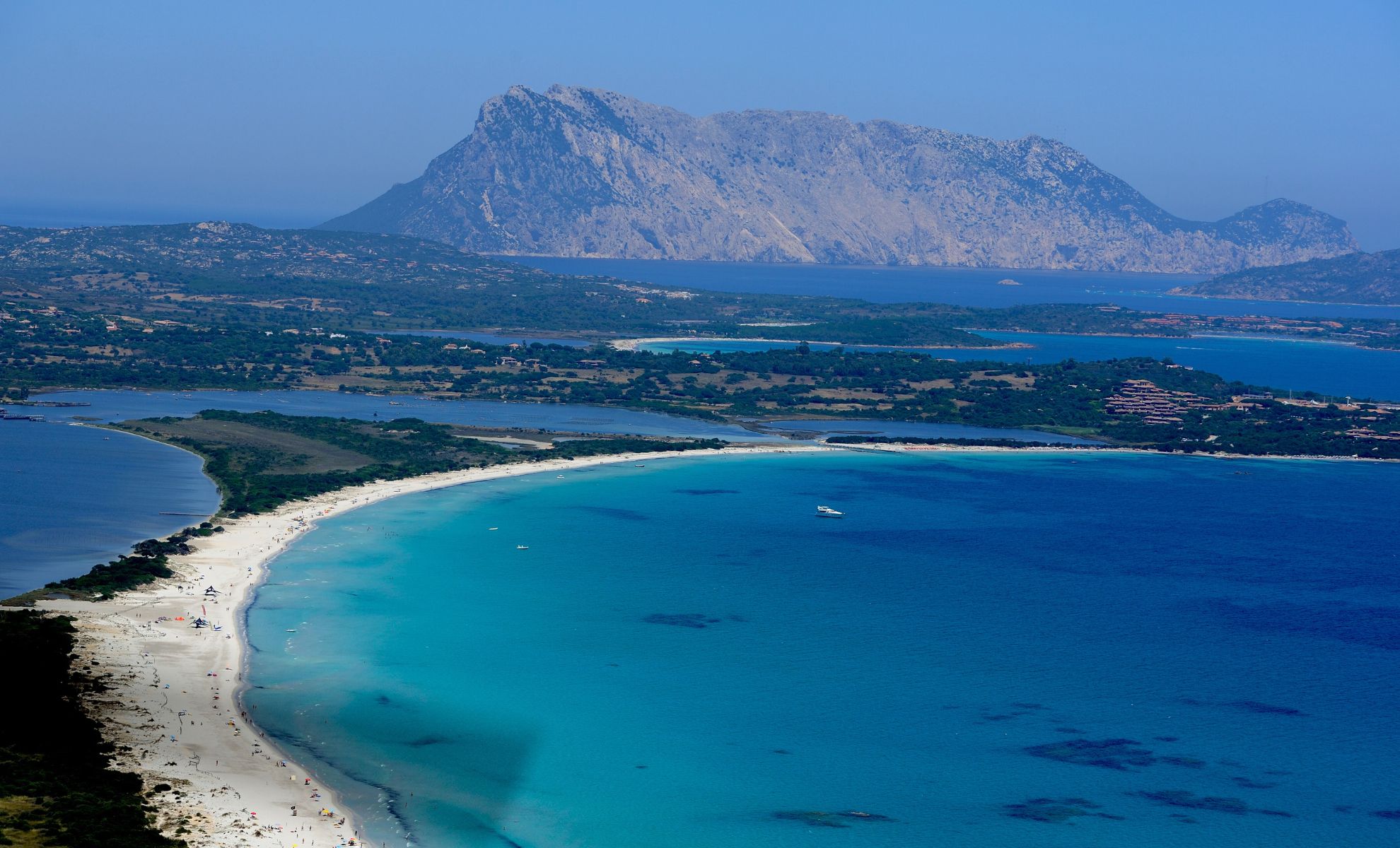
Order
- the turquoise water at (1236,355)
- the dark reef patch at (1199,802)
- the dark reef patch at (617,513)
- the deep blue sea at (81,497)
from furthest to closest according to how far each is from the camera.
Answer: the turquoise water at (1236,355) < the dark reef patch at (617,513) < the deep blue sea at (81,497) < the dark reef patch at (1199,802)

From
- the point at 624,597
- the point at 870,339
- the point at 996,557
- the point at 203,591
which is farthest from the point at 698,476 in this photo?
the point at 870,339

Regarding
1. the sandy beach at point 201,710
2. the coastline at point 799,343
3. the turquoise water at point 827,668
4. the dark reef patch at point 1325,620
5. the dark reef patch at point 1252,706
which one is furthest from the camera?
the coastline at point 799,343

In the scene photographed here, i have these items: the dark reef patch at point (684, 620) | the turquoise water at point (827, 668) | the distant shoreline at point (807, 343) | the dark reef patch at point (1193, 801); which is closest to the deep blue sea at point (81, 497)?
the turquoise water at point (827, 668)

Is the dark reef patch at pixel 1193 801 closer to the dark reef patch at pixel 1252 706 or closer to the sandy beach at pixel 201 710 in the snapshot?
the dark reef patch at pixel 1252 706

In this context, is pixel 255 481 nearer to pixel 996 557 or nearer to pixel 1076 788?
pixel 996 557

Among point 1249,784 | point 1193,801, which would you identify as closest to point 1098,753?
point 1193,801

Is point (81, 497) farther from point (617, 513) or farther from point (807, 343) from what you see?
point (807, 343)
